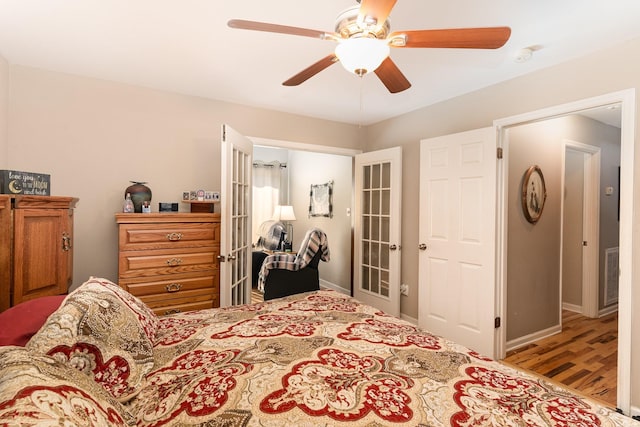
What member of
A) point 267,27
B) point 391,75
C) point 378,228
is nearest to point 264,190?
point 378,228

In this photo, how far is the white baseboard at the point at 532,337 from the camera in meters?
3.04

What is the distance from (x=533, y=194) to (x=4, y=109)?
4.66m

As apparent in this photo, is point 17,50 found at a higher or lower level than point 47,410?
higher

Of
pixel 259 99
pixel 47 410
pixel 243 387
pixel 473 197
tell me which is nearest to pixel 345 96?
pixel 259 99

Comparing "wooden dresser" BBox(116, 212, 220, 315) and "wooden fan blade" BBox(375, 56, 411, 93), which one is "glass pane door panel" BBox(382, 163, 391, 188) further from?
"wooden dresser" BBox(116, 212, 220, 315)

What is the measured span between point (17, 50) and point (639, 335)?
4.67 metres

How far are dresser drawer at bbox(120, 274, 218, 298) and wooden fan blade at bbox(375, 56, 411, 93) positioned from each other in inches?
81.9

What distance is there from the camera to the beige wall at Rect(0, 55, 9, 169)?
2.40 meters

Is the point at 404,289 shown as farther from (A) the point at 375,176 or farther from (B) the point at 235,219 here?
(B) the point at 235,219

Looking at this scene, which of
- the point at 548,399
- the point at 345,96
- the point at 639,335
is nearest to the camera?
the point at 548,399

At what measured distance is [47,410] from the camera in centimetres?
58

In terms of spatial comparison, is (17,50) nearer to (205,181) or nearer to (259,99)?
(205,181)

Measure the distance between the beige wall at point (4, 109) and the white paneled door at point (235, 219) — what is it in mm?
1603

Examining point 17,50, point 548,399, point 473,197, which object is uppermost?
point 17,50
